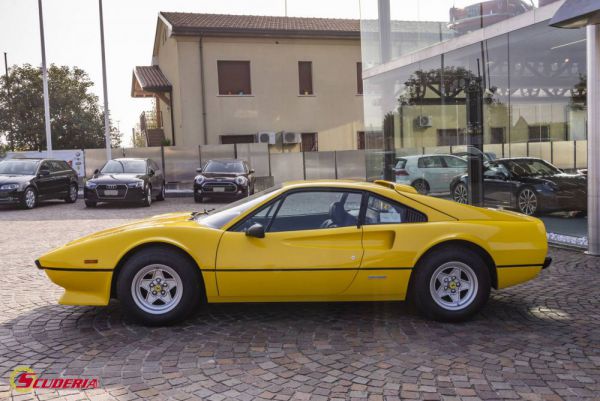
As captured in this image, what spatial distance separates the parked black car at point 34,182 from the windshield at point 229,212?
42.0ft

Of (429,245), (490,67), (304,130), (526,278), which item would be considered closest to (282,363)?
(429,245)

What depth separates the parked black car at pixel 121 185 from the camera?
16.6m

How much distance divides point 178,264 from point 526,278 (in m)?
3.02

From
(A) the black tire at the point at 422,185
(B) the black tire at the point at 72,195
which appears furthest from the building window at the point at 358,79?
(A) the black tire at the point at 422,185

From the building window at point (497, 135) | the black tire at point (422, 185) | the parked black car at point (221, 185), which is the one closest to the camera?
the building window at point (497, 135)

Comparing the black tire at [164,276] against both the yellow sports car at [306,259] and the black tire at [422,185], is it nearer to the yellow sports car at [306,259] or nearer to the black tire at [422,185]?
the yellow sports car at [306,259]

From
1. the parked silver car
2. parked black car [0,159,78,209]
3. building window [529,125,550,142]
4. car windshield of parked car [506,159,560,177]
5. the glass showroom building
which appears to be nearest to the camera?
the glass showroom building

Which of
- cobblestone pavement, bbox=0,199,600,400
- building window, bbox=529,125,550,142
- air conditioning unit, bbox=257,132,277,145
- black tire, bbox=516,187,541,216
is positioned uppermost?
air conditioning unit, bbox=257,132,277,145

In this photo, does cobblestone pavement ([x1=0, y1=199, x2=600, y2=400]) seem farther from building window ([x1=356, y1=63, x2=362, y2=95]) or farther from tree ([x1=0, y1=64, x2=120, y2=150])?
tree ([x1=0, y1=64, x2=120, y2=150])

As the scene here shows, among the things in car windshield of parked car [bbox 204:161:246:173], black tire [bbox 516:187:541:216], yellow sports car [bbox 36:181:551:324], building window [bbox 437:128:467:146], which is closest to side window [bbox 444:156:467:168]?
building window [bbox 437:128:467:146]

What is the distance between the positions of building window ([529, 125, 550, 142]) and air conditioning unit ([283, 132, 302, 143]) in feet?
58.7

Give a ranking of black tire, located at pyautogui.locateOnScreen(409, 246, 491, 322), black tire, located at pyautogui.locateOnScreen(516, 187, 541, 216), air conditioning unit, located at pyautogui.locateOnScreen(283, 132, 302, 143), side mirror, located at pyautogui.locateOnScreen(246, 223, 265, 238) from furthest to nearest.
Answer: air conditioning unit, located at pyautogui.locateOnScreen(283, 132, 302, 143) → black tire, located at pyautogui.locateOnScreen(516, 187, 541, 216) → black tire, located at pyautogui.locateOnScreen(409, 246, 491, 322) → side mirror, located at pyautogui.locateOnScreen(246, 223, 265, 238)

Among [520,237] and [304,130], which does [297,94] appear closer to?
[304,130]

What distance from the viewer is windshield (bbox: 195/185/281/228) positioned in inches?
202
